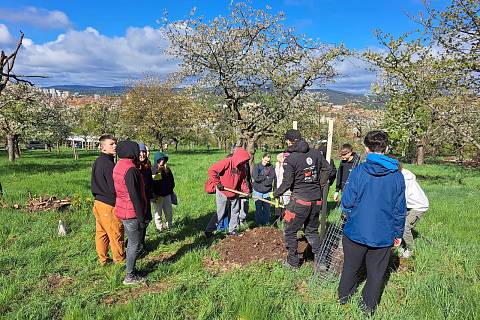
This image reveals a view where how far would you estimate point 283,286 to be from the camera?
458cm

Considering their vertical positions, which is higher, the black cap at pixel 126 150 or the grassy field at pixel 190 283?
the black cap at pixel 126 150

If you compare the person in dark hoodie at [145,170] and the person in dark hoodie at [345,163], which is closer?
the person in dark hoodie at [145,170]

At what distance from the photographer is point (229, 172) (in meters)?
6.83

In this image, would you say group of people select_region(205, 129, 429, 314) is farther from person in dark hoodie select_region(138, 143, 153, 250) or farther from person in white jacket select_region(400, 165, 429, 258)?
person in dark hoodie select_region(138, 143, 153, 250)

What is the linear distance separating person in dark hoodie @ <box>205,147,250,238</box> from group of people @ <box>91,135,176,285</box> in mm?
1253

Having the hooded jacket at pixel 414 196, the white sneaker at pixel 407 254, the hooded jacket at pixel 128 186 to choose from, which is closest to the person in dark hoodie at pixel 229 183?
the hooded jacket at pixel 128 186

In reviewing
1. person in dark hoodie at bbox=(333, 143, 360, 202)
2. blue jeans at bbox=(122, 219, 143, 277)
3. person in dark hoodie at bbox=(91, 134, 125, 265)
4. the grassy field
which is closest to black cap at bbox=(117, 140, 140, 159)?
person in dark hoodie at bbox=(91, 134, 125, 265)

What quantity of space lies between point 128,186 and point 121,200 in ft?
1.00

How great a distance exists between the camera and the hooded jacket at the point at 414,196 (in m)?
5.59

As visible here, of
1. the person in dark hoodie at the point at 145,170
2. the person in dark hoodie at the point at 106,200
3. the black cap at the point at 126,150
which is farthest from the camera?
the person in dark hoodie at the point at 145,170

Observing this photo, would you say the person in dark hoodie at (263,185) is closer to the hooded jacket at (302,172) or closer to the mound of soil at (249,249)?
the mound of soil at (249,249)

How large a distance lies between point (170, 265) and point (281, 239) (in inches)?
78.0

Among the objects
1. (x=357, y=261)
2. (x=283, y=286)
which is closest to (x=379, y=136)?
(x=357, y=261)

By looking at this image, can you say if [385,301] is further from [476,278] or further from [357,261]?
[476,278]
